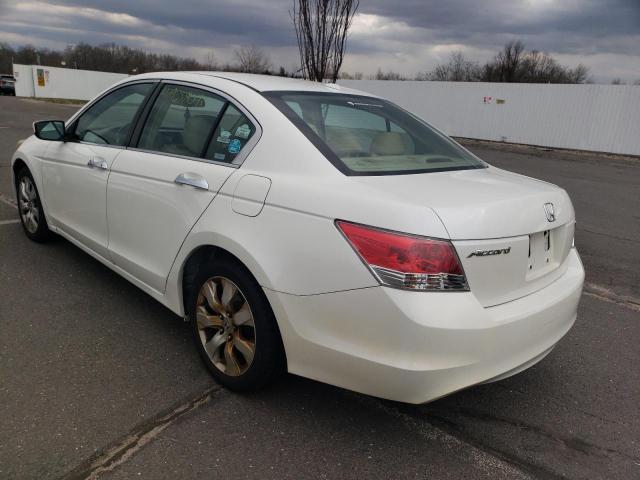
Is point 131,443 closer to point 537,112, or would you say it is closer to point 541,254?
point 541,254

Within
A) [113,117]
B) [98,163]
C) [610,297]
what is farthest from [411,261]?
[610,297]

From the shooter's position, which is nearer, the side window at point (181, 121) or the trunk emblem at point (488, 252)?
the trunk emblem at point (488, 252)

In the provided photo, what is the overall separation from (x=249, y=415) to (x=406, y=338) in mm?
1014

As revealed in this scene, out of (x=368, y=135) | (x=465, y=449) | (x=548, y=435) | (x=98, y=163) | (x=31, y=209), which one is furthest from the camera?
(x=31, y=209)

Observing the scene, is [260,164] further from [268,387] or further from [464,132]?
[464,132]

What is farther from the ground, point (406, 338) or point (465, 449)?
point (406, 338)

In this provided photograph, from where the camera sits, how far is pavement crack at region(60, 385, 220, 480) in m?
2.19

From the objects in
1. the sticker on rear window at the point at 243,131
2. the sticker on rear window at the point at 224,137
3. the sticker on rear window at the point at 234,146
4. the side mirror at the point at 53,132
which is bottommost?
the side mirror at the point at 53,132

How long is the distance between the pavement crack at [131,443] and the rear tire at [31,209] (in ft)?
9.40

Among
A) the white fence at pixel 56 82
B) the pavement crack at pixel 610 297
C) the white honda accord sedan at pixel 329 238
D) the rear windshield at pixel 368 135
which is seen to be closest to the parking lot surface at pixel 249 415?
the white honda accord sedan at pixel 329 238

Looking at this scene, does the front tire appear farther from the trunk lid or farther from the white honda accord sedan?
the trunk lid

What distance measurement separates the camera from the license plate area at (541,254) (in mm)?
2404

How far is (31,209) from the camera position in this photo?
494 cm

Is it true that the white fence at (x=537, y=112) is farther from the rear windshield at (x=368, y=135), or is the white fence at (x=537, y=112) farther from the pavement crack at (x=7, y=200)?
the pavement crack at (x=7, y=200)
